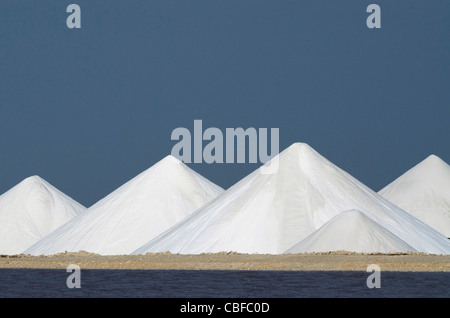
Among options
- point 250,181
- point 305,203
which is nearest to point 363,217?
point 305,203

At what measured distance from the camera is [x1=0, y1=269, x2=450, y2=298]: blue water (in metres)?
27.4

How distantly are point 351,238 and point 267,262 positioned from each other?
543 cm

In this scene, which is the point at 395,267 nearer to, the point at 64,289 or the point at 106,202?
the point at 64,289

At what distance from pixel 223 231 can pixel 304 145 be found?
997cm

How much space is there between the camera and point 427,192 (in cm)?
8006

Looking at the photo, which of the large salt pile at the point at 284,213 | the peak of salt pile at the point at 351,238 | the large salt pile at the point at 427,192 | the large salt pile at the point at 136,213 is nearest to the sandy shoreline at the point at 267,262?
the peak of salt pile at the point at 351,238

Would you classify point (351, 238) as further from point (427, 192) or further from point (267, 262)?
point (427, 192)

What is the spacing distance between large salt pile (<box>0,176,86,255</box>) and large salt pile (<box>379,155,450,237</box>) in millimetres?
27714

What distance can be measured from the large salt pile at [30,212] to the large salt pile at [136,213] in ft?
31.5

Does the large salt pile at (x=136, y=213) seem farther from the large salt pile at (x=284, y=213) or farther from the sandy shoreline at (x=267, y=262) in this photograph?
the sandy shoreline at (x=267, y=262)

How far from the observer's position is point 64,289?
29.2m

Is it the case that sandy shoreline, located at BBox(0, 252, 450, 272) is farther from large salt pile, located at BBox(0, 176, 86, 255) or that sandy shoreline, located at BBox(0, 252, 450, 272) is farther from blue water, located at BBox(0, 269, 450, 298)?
large salt pile, located at BBox(0, 176, 86, 255)

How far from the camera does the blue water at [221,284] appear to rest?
27.4m
